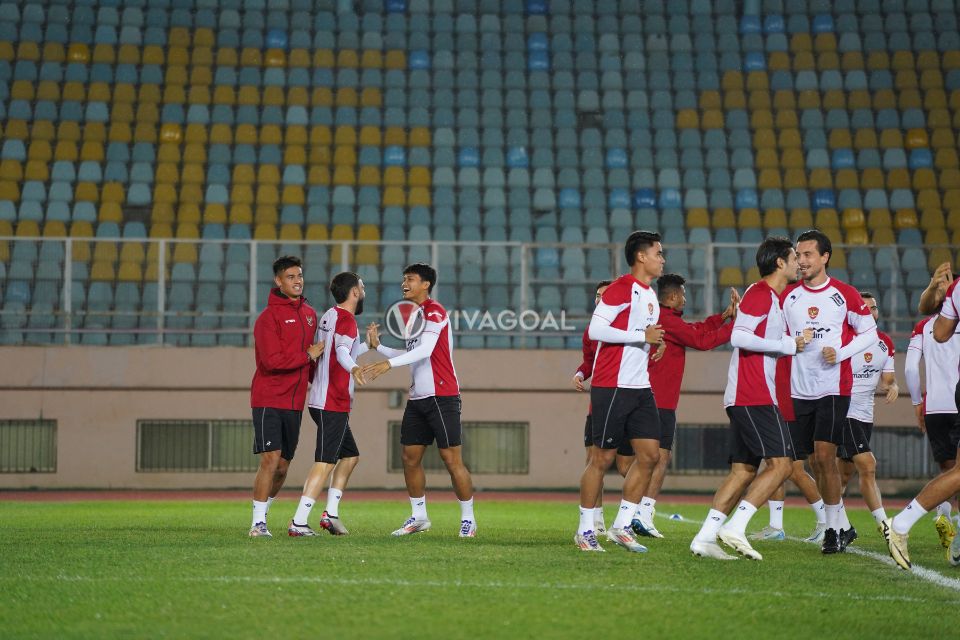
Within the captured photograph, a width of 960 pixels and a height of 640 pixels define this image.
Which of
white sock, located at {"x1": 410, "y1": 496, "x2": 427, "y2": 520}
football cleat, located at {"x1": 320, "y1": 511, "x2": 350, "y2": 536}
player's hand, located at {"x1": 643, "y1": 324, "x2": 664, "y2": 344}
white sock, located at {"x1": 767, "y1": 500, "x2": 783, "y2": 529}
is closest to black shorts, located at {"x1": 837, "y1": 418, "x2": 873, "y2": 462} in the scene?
white sock, located at {"x1": 767, "y1": 500, "x2": 783, "y2": 529}

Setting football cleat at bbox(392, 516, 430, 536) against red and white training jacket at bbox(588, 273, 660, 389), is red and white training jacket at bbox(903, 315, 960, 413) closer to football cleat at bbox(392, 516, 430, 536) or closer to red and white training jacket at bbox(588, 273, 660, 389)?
red and white training jacket at bbox(588, 273, 660, 389)

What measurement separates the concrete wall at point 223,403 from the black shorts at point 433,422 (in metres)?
7.71

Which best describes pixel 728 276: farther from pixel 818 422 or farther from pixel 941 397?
pixel 818 422

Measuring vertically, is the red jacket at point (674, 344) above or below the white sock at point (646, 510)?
above

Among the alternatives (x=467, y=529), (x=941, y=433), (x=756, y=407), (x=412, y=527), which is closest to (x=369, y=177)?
(x=412, y=527)

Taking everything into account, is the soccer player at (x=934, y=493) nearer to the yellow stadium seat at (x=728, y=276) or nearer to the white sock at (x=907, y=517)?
the white sock at (x=907, y=517)

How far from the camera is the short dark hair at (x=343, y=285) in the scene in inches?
375

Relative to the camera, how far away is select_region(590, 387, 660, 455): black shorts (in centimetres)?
816

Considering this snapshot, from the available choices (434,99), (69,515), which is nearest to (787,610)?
(69,515)

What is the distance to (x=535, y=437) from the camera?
57.9ft

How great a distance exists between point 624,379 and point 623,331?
33 centimetres

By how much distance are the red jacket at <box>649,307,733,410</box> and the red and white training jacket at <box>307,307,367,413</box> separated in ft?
7.68

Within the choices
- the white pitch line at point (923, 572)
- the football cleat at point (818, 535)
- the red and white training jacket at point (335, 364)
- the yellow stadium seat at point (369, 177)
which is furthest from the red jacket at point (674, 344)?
the yellow stadium seat at point (369, 177)

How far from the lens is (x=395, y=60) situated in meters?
24.8
